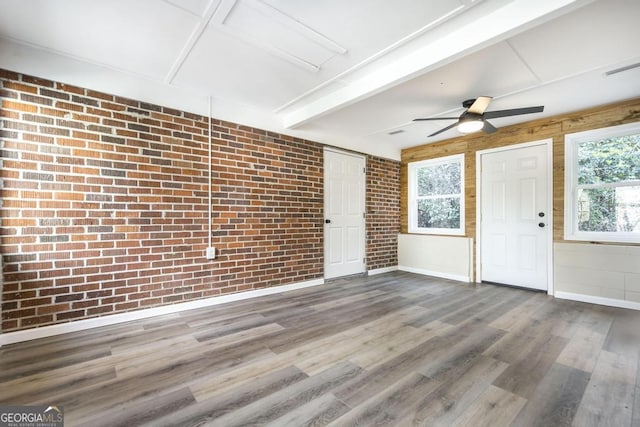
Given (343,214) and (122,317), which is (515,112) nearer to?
(343,214)

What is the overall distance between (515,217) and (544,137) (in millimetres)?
1166

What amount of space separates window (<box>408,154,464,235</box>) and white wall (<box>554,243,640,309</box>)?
1.42 metres

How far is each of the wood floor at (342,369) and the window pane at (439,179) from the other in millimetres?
2458

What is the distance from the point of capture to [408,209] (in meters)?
5.57

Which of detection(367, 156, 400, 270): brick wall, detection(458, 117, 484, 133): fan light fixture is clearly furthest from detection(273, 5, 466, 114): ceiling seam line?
detection(367, 156, 400, 270): brick wall

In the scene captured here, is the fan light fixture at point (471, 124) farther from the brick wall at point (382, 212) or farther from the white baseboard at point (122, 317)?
the white baseboard at point (122, 317)

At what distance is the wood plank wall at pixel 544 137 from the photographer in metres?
3.39

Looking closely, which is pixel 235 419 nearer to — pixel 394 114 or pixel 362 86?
pixel 362 86

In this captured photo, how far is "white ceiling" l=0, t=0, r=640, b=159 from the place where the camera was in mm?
1881

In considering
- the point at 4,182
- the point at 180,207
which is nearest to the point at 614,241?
the point at 180,207

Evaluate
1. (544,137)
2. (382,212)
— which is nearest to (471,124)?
(544,137)

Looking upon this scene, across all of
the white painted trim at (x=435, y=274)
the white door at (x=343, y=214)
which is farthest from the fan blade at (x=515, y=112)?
the white painted trim at (x=435, y=274)

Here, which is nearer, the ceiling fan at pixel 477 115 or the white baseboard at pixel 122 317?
the white baseboard at pixel 122 317

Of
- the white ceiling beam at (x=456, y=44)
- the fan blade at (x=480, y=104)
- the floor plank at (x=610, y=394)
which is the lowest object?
the floor plank at (x=610, y=394)
